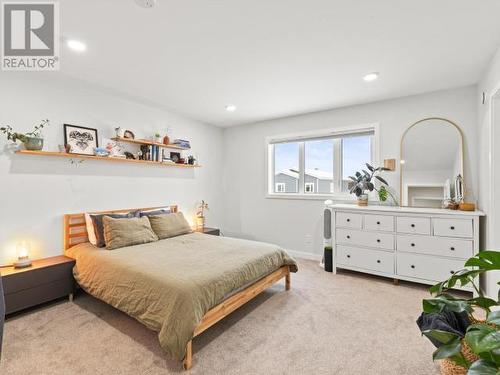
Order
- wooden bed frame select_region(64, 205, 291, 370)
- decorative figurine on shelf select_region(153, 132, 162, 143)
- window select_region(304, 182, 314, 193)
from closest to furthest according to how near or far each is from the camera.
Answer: wooden bed frame select_region(64, 205, 291, 370) → decorative figurine on shelf select_region(153, 132, 162, 143) → window select_region(304, 182, 314, 193)

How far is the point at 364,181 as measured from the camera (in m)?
3.66

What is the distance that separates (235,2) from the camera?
1.78 meters

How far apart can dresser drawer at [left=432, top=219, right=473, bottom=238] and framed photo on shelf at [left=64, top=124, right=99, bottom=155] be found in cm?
434

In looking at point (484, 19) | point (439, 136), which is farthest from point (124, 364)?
point (439, 136)

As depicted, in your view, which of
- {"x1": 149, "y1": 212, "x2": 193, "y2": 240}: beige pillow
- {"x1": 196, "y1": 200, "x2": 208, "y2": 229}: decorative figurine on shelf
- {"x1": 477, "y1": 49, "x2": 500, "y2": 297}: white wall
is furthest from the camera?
{"x1": 196, "y1": 200, "x2": 208, "y2": 229}: decorative figurine on shelf

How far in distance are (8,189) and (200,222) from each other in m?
2.69

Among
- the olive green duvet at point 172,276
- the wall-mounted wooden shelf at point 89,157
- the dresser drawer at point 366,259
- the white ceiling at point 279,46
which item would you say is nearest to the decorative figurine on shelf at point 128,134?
the wall-mounted wooden shelf at point 89,157

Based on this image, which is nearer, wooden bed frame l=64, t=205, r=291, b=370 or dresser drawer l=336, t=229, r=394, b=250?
wooden bed frame l=64, t=205, r=291, b=370

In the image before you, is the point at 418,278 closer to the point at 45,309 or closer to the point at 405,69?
the point at 405,69

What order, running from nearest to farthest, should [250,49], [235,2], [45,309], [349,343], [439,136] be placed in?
1. [235,2]
2. [349,343]
3. [250,49]
4. [45,309]
5. [439,136]

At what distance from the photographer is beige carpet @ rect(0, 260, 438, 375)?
183 centimetres

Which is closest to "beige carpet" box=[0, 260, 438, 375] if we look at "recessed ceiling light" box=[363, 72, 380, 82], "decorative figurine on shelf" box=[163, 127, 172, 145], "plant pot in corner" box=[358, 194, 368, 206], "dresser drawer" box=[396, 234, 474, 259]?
"dresser drawer" box=[396, 234, 474, 259]

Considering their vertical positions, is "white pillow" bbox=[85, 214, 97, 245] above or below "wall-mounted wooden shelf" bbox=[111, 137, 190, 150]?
below

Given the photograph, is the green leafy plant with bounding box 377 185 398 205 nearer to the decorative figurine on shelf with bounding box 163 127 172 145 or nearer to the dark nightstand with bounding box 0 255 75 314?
the decorative figurine on shelf with bounding box 163 127 172 145
